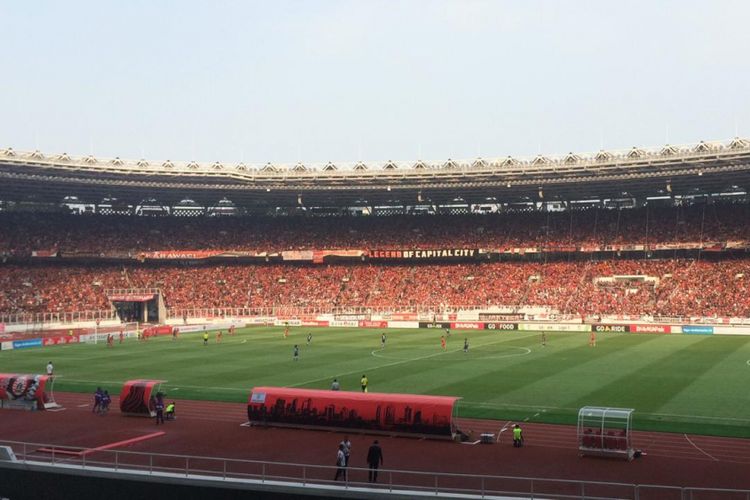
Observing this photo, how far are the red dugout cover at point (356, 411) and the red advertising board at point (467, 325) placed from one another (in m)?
50.8

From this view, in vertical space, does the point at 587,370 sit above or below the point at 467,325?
below

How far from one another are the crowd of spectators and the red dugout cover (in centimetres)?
6683

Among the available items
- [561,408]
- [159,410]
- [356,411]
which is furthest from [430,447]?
[159,410]

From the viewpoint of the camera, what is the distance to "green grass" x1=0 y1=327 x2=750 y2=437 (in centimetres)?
3506

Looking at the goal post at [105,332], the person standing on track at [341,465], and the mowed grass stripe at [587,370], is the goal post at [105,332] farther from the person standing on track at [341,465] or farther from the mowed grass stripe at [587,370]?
the person standing on track at [341,465]

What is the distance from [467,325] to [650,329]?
18.4 metres

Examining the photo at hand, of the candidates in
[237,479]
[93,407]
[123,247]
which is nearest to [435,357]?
[93,407]

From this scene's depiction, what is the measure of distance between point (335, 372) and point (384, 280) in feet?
166

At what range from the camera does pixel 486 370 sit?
154ft

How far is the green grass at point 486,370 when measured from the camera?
35.1 meters

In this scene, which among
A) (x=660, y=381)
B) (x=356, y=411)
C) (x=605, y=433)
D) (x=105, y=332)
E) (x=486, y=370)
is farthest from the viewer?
(x=105, y=332)

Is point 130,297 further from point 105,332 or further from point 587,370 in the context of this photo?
point 587,370

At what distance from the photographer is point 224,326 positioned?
275ft

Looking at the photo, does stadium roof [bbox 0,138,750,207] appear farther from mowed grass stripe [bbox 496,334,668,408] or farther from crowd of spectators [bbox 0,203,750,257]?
mowed grass stripe [bbox 496,334,668,408]
